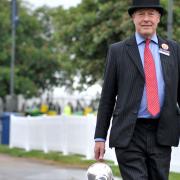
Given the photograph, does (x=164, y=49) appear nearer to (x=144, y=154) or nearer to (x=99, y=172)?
(x=144, y=154)

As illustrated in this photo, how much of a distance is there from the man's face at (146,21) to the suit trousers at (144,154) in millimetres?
643

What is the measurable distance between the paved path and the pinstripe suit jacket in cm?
663

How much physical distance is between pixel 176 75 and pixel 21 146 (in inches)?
586

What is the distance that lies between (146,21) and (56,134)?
12.4m

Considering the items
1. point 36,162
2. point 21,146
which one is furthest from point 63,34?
point 36,162

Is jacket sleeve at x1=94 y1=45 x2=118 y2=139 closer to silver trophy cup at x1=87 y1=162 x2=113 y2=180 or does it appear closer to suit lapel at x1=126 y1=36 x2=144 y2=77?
suit lapel at x1=126 y1=36 x2=144 y2=77

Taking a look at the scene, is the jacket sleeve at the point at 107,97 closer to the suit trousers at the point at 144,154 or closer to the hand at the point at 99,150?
the hand at the point at 99,150

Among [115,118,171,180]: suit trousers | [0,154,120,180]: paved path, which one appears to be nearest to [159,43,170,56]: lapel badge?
[115,118,171,180]: suit trousers

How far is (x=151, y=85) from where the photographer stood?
5055 millimetres

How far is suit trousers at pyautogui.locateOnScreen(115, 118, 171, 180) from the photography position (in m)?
5.02

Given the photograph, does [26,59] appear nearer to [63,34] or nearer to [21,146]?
[63,34]

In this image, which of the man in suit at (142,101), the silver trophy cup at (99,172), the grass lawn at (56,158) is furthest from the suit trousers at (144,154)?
the grass lawn at (56,158)

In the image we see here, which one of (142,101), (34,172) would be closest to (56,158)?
(34,172)

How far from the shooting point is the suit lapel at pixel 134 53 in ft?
16.8
